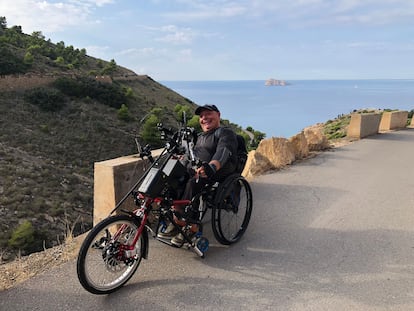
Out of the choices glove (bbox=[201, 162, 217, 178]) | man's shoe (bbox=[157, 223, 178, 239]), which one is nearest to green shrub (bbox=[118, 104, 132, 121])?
man's shoe (bbox=[157, 223, 178, 239])

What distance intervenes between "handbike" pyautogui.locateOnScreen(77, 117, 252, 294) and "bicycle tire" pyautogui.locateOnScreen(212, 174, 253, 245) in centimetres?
1

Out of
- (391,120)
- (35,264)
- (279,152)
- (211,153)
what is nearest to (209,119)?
(211,153)

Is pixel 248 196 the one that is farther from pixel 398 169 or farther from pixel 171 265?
pixel 398 169

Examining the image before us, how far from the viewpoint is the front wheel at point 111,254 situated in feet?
10.4

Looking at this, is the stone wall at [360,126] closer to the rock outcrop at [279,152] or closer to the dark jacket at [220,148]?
the rock outcrop at [279,152]

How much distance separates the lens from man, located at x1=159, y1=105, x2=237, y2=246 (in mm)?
3832

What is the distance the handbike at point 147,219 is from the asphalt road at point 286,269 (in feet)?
0.57

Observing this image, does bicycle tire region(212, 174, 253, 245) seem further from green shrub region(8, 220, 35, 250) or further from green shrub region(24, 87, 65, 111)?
green shrub region(24, 87, 65, 111)

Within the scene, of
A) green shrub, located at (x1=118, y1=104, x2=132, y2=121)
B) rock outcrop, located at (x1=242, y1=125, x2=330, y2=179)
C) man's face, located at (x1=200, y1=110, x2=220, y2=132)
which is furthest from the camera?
green shrub, located at (x1=118, y1=104, x2=132, y2=121)

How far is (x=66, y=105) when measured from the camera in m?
49.2

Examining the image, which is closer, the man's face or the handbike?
the handbike

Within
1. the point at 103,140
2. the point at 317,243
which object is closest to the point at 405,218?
the point at 317,243

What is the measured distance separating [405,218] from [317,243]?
1.68 meters

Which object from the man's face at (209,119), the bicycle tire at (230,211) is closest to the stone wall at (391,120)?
the bicycle tire at (230,211)
